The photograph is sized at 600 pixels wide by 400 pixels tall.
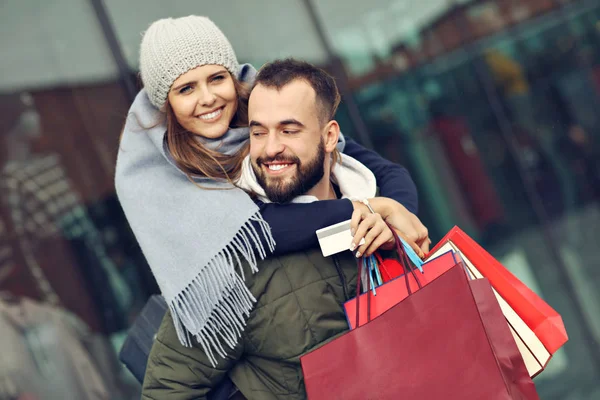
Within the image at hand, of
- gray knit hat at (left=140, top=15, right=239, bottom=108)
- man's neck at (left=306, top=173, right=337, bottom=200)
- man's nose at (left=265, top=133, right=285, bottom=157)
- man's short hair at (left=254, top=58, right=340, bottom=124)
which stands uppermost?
gray knit hat at (left=140, top=15, right=239, bottom=108)

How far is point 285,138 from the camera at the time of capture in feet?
6.24

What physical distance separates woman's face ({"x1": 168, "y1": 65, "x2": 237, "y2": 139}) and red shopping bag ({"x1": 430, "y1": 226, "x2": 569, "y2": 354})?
78 cm

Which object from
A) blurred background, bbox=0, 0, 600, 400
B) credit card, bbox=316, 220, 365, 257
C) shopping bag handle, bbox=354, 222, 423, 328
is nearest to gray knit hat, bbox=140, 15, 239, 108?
credit card, bbox=316, 220, 365, 257

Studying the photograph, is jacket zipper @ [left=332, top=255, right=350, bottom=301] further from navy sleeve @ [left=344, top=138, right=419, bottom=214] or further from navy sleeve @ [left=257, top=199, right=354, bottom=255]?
navy sleeve @ [left=344, top=138, right=419, bottom=214]

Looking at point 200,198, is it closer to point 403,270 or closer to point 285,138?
point 285,138

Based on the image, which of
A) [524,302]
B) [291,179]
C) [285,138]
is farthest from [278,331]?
[524,302]

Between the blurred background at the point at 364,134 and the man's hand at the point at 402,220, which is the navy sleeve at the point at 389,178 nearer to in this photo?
the man's hand at the point at 402,220

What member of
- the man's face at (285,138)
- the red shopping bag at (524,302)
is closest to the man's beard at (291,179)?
the man's face at (285,138)

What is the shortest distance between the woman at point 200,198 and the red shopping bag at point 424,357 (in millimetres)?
275

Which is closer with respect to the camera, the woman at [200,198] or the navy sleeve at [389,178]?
the woman at [200,198]

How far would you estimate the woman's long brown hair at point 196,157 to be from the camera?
2.04 m

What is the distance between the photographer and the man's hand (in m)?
2.00

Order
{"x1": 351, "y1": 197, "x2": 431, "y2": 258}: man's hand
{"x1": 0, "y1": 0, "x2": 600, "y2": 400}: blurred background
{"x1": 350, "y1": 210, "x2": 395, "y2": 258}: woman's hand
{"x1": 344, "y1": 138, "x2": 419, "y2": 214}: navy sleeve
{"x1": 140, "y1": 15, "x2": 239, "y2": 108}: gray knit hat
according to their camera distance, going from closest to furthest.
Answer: {"x1": 350, "y1": 210, "x2": 395, "y2": 258}: woman's hand → {"x1": 351, "y1": 197, "x2": 431, "y2": 258}: man's hand → {"x1": 140, "y1": 15, "x2": 239, "y2": 108}: gray knit hat → {"x1": 344, "y1": 138, "x2": 419, "y2": 214}: navy sleeve → {"x1": 0, "y1": 0, "x2": 600, "y2": 400}: blurred background

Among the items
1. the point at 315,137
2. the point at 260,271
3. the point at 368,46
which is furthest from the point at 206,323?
the point at 368,46
